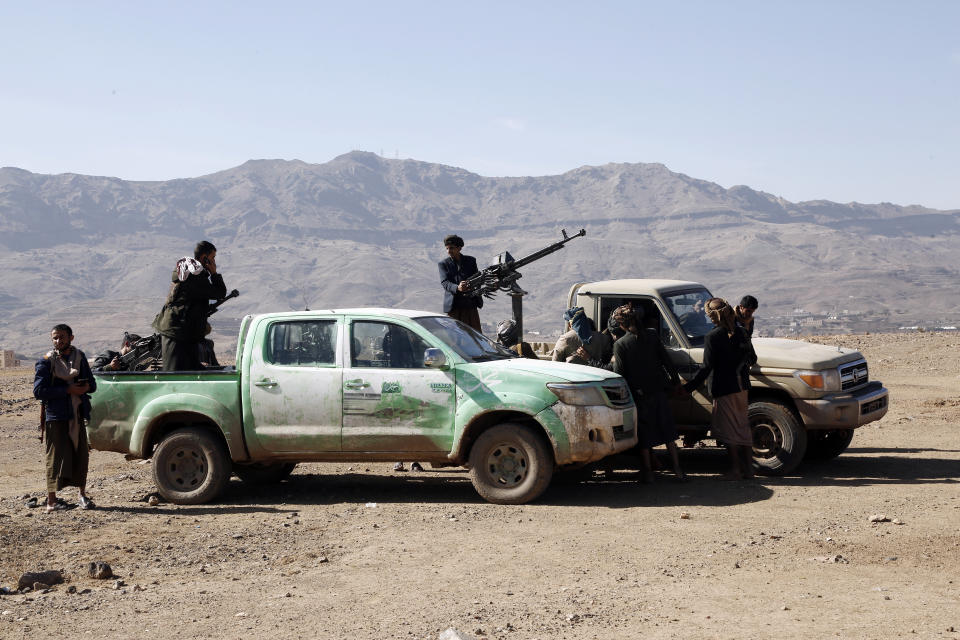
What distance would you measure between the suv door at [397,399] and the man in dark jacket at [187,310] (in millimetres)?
2086

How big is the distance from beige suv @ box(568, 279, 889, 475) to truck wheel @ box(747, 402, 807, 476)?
0.01m

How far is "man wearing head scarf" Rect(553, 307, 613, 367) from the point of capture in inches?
448

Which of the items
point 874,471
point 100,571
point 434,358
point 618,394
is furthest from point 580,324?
point 100,571

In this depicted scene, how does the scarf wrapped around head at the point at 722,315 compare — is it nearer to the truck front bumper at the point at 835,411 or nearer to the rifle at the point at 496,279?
the truck front bumper at the point at 835,411

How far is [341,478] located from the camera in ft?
40.1

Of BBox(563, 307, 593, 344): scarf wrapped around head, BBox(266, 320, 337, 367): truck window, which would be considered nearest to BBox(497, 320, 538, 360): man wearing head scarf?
BBox(563, 307, 593, 344): scarf wrapped around head

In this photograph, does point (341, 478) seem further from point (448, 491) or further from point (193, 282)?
point (193, 282)

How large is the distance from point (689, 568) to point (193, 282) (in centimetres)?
624

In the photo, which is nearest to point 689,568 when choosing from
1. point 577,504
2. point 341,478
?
point 577,504

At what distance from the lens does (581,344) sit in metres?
11.5

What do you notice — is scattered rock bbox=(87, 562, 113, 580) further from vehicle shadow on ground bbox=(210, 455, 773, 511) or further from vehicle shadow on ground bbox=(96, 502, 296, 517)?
vehicle shadow on ground bbox=(210, 455, 773, 511)

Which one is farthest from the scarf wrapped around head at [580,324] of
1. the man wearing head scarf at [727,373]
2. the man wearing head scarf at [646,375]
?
the man wearing head scarf at [727,373]

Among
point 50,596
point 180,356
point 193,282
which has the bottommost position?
point 50,596

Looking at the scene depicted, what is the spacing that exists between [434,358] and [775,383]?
153 inches
